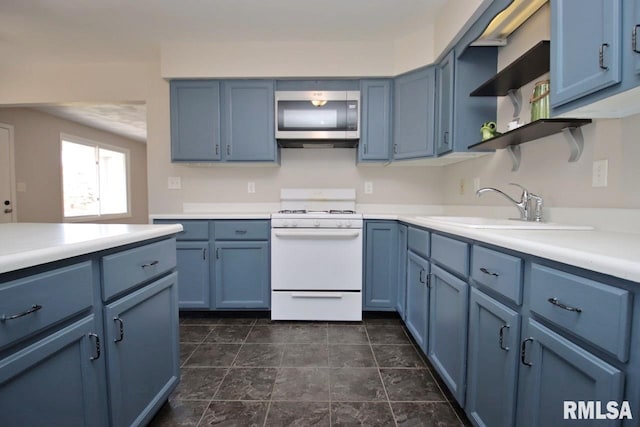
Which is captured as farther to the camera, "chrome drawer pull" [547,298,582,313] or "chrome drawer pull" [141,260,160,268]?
"chrome drawer pull" [141,260,160,268]

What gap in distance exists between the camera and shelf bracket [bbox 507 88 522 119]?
1.81 metres

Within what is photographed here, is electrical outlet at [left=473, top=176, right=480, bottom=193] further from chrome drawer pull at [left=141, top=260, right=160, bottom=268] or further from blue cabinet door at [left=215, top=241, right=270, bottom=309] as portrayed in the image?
chrome drawer pull at [left=141, top=260, right=160, bottom=268]

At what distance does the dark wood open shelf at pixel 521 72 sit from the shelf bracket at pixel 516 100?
3cm

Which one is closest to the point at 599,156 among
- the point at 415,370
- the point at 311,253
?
the point at 415,370

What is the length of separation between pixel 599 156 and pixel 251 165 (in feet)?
7.87

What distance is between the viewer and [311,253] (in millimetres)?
2426

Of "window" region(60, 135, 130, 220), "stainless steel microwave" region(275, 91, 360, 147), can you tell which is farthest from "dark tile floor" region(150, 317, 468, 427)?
"window" region(60, 135, 130, 220)

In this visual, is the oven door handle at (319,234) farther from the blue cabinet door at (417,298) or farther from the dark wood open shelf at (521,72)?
the dark wood open shelf at (521,72)

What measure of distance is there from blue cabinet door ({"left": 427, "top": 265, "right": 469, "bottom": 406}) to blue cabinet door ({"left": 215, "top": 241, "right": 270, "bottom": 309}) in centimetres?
136

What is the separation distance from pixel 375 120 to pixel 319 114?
1.63 ft

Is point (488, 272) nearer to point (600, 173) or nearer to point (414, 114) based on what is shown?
point (600, 173)

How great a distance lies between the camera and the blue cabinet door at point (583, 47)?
906mm

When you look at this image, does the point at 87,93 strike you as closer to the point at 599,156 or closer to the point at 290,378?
the point at 290,378

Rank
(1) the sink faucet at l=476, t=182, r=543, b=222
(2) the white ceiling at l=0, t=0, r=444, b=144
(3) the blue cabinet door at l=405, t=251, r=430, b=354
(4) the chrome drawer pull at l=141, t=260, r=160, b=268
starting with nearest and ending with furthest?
(4) the chrome drawer pull at l=141, t=260, r=160, b=268 → (1) the sink faucet at l=476, t=182, r=543, b=222 → (3) the blue cabinet door at l=405, t=251, r=430, b=354 → (2) the white ceiling at l=0, t=0, r=444, b=144
